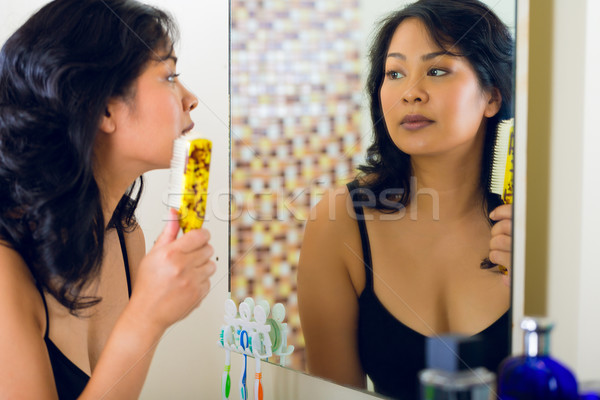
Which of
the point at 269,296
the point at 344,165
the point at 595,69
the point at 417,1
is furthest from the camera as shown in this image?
the point at 269,296

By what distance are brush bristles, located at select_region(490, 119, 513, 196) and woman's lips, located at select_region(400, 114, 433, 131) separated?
3.8 inches

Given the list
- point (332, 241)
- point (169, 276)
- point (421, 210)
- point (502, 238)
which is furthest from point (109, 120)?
point (502, 238)

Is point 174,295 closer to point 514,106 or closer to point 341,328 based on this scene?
point 341,328

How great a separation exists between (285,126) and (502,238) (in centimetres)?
44

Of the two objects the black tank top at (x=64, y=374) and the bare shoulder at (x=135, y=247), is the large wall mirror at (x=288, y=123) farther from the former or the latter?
the black tank top at (x=64, y=374)

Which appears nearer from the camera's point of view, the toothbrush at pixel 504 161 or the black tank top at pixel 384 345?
the toothbrush at pixel 504 161

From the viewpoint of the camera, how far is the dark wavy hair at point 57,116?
87 centimetres

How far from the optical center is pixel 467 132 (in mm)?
710

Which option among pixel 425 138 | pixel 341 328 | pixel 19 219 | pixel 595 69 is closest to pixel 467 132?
pixel 425 138

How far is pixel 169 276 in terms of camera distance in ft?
2.92

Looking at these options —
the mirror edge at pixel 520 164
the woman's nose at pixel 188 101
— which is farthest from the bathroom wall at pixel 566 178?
the woman's nose at pixel 188 101

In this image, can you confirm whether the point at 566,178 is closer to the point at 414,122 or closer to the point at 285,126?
the point at 414,122

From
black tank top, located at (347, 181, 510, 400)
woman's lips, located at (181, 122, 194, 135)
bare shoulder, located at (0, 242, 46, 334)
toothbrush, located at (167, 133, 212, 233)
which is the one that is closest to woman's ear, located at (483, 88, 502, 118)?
black tank top, located at (347, 181, 510, 400)

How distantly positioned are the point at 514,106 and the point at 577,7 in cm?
13
